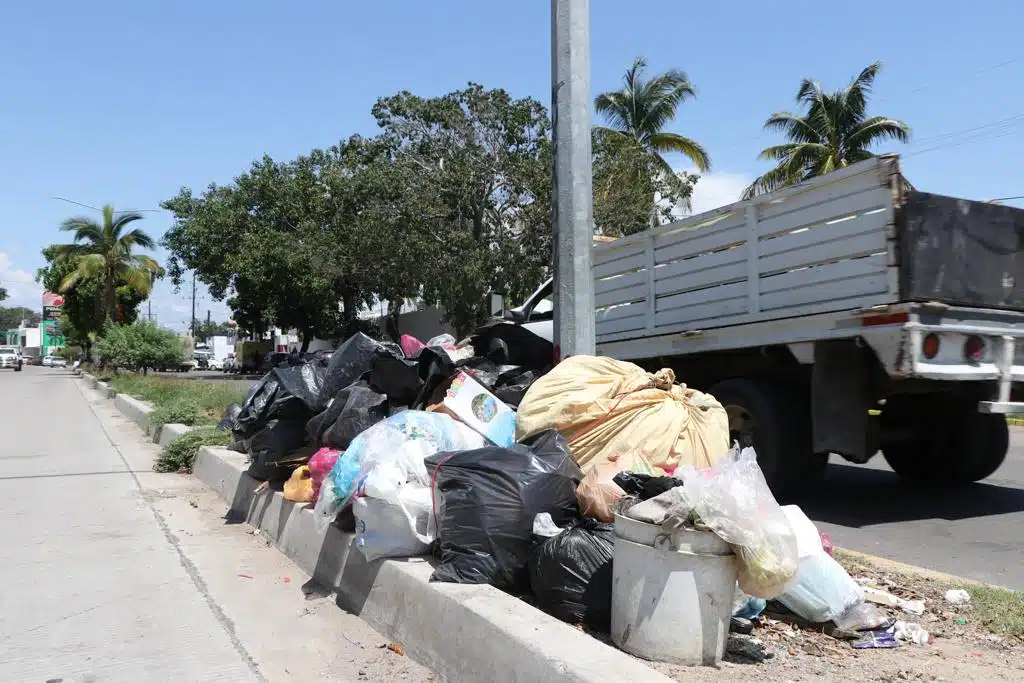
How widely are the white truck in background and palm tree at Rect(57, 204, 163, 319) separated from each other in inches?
1478

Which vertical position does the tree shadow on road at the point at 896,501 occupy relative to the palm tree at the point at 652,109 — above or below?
below

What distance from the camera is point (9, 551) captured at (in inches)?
240

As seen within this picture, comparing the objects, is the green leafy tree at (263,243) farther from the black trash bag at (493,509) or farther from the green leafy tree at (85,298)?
the black trash bag at (493,509)

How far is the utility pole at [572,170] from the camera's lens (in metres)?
6.27

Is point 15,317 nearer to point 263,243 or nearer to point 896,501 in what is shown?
point 263,243

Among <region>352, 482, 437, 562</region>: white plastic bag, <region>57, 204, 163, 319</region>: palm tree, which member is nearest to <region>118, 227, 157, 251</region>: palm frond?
<region>57, 204, 163, 319</region>: palm tree

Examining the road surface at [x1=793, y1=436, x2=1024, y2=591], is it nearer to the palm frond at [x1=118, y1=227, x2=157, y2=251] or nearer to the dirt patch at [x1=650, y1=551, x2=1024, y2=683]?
the dirt patch at [x1=650, y1=551, x2=1024, y2=683]

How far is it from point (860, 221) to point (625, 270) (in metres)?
2.74

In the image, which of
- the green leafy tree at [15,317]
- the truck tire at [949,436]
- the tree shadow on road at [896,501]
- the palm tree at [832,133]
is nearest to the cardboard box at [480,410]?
the tree shadow on road at [896,501]

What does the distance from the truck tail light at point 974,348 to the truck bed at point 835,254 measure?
10.1 inches

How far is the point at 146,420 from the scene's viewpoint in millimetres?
15320

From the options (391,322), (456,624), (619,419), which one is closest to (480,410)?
(619,419)

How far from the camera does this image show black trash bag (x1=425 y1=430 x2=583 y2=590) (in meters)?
3.86

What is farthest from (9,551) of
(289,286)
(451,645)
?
(289,286)
